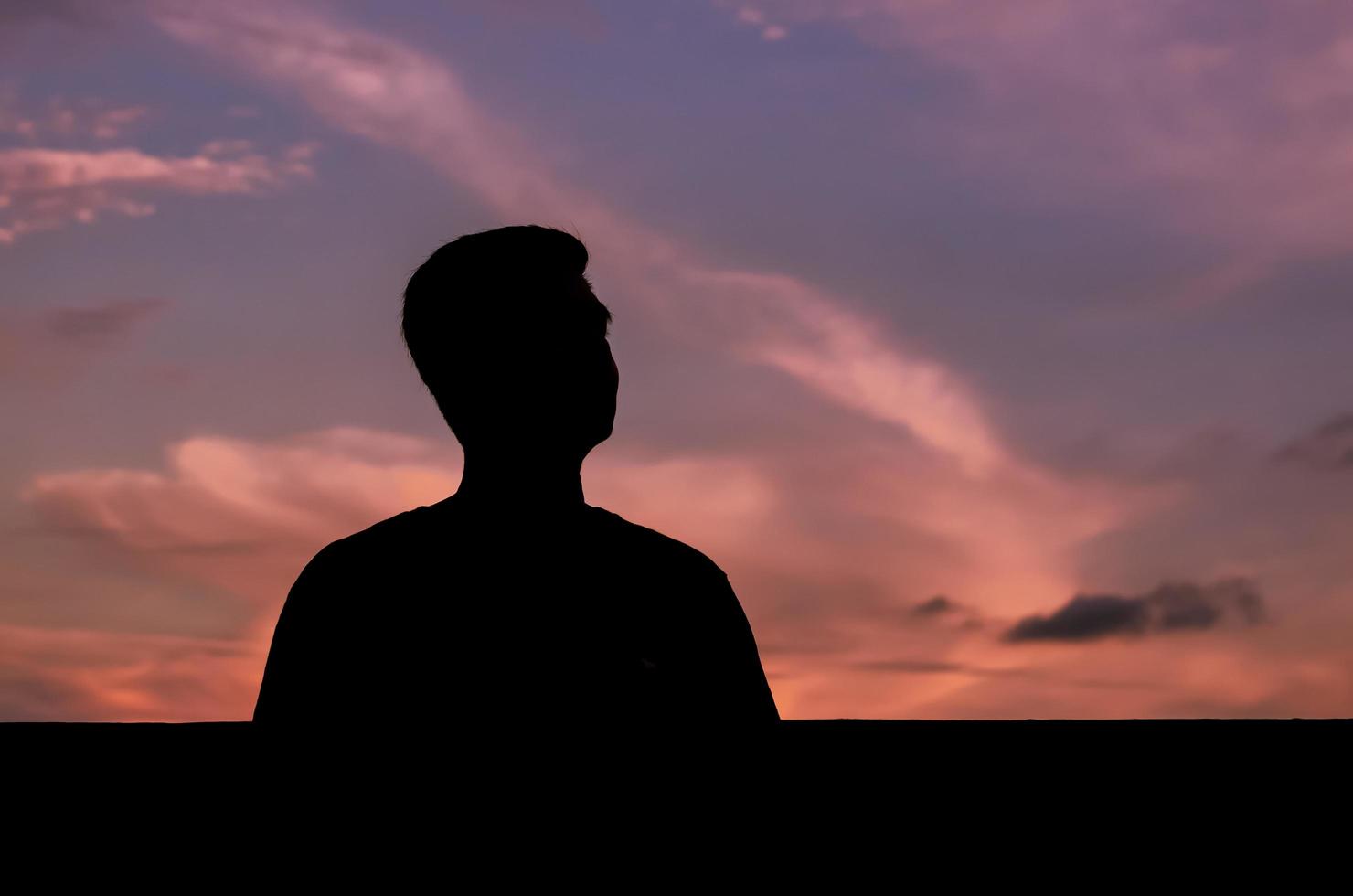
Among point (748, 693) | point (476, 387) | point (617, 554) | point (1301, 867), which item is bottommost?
point (1301, 867)

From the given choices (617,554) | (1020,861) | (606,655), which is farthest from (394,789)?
(1020,861)

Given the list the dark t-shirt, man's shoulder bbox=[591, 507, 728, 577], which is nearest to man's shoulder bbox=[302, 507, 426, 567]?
the dark t-shirt

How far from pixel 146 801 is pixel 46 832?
0.19 meters

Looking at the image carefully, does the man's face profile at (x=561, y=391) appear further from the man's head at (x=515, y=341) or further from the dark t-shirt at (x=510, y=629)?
the dark t-shirt at (x=510, y=629)

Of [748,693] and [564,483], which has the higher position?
[564,483]

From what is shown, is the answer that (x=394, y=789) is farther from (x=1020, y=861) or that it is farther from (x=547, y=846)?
(x=1020, y=861)

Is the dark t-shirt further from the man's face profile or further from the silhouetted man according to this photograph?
the man's face profile

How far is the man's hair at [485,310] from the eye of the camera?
89.0 inches

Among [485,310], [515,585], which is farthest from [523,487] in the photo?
[485,310]

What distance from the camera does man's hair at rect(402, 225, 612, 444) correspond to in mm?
2260

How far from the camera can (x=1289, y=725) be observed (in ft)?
8.06

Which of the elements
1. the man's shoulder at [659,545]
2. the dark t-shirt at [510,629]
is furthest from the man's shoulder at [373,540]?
the man's shoulder at [659,545]

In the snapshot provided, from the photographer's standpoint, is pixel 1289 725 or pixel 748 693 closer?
pixel 748 693

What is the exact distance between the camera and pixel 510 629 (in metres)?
2.15
